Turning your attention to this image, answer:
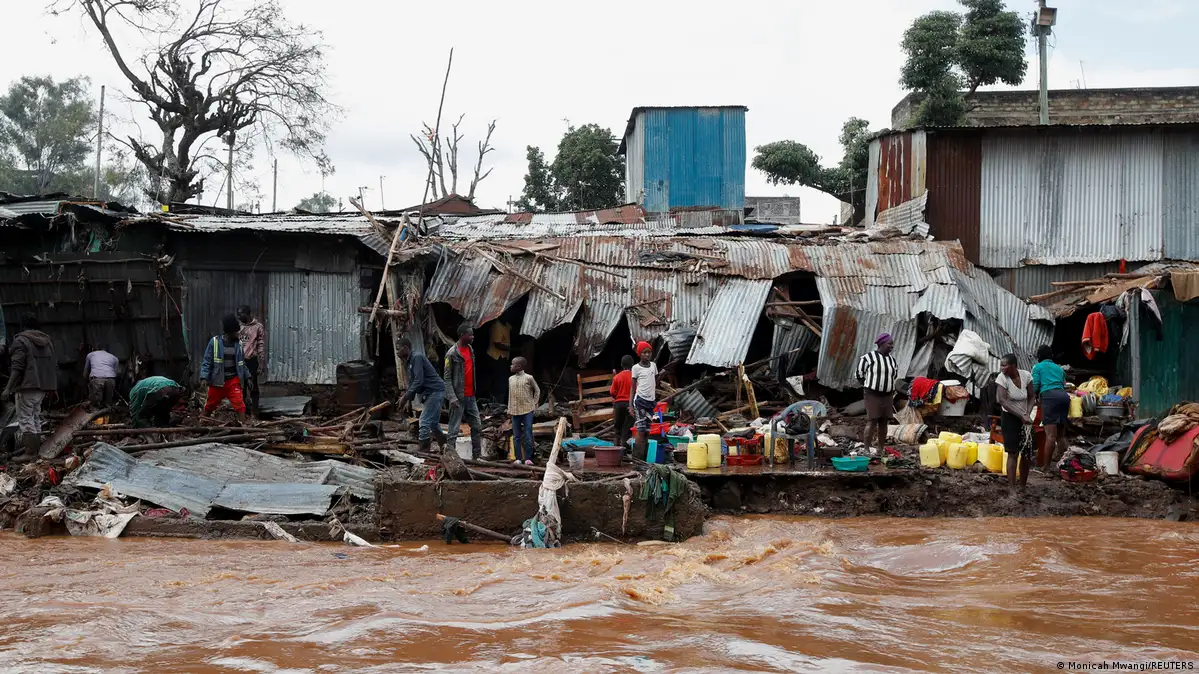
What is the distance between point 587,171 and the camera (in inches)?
1313

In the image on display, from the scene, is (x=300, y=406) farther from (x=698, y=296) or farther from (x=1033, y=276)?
(x=1033, y=276)

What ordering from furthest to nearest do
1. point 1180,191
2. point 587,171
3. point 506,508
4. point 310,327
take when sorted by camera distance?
1. point 587,171
2. point 1180,191
3. point 310,327
4. point 506,508

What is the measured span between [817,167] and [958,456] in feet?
62.0

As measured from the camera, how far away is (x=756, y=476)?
35.7 feet

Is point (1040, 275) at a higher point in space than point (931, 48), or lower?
lower

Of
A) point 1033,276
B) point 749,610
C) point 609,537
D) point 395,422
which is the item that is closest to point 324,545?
point 609,537

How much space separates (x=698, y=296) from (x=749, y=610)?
29.3 feet

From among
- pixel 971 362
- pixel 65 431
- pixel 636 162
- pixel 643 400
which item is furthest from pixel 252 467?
pixel 636 162

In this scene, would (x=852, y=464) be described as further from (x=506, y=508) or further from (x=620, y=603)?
(x=620, y=603)

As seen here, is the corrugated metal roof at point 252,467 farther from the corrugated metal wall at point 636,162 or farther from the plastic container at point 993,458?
the corrugated metal wall at point 636,162

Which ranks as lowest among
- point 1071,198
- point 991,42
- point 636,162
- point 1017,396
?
point 1017,396

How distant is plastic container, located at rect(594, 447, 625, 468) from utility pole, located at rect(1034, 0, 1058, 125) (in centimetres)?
1810

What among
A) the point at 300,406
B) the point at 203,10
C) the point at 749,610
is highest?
the point at 203,10

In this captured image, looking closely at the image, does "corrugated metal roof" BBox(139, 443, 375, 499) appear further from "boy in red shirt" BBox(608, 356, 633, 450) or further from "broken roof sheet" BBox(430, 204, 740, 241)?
"broken roof sheet" BBox(430, 204, 740, 241)
